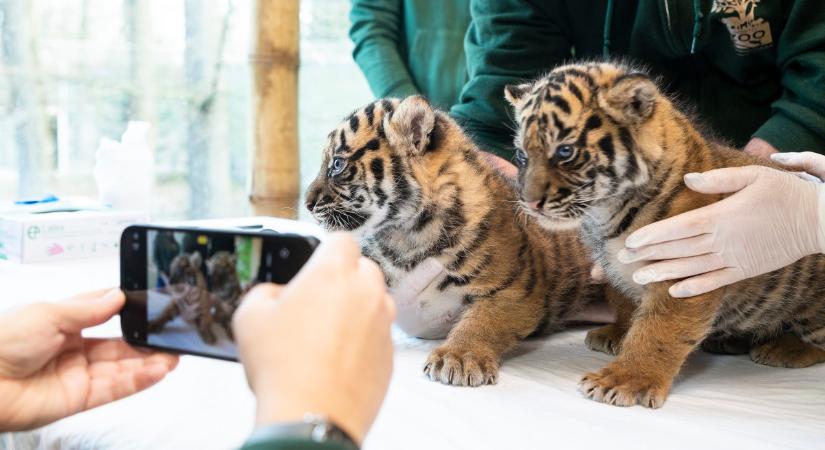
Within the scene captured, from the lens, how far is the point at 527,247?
1.72 meters

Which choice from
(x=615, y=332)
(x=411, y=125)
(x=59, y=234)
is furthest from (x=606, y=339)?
(x=59, y=234)

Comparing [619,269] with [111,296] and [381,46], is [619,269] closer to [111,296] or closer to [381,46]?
[111,296]

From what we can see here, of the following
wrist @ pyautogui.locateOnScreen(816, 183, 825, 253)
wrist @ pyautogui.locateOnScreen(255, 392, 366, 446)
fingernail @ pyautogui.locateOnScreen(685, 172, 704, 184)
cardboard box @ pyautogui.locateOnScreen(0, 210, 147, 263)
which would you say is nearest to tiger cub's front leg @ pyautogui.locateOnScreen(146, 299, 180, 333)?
wrist @ pyautogui.locateOnScreen(255, 392, 366, 446)

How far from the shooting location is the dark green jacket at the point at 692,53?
2.04 meters

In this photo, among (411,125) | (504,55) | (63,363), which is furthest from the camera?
(504,55)

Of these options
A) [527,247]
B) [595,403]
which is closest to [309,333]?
[595,403]

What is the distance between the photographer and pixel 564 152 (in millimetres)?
1402

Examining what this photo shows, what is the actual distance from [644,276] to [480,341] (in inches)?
13.3

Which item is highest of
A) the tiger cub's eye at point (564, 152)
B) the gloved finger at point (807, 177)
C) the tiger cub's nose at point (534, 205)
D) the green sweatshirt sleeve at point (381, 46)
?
the green sweatshirt sleeve at point (381, 46)

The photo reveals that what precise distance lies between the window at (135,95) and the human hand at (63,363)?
2105mm

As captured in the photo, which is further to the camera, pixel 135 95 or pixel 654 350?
pixel 135 95

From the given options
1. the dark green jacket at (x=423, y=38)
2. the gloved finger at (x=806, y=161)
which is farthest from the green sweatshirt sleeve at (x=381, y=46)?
the gloved finger at (x=806, y=161)

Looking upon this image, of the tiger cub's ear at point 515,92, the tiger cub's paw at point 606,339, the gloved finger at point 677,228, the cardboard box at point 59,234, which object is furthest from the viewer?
the cardboard box at point 59,234

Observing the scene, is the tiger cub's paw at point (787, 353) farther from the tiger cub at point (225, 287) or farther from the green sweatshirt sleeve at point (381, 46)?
the green sweatshirt sleeve at point (381, 46)
